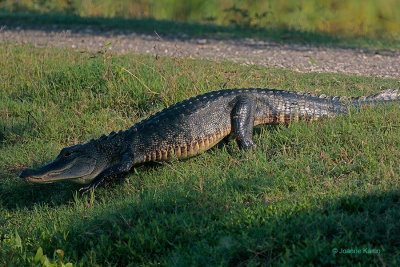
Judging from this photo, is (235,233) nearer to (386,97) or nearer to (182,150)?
(182,150)

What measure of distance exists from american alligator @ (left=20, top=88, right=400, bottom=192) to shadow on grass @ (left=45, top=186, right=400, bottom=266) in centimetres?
102

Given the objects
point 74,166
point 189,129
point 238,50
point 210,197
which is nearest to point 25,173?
point 74,166

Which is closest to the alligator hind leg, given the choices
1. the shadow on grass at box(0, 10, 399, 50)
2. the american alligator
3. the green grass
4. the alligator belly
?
the american alligator

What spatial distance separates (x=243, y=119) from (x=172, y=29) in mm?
7198

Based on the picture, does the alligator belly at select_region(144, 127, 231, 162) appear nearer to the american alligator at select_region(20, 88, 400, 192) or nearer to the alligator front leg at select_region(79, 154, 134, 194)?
the american alligator at select_region(20, 88, 400, 192)

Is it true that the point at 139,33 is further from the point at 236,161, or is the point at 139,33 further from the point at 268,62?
the point at 236,161

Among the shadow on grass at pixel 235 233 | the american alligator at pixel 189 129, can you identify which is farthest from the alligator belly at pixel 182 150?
the shadow on grass at pixel 235 233

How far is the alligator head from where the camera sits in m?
5.19

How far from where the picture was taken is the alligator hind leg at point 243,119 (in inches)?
223

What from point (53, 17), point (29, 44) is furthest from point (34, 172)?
point (53, 17)

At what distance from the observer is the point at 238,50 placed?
415 inches

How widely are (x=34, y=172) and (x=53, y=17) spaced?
32.8ft

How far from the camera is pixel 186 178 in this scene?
4992mm

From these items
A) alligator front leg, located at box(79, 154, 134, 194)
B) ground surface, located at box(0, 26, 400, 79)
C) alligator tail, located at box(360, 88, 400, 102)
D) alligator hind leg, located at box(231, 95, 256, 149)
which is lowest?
alligator front leg, located at box(79, 154, 134, 194)
